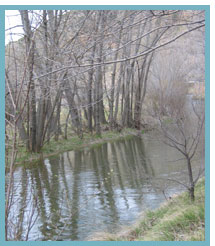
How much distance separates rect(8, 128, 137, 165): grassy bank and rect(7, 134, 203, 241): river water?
1.85ft

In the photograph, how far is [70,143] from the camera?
595 inches

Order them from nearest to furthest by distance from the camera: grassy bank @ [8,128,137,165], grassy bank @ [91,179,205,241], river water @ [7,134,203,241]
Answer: grassy bank @ [91,179,205,241], river water @ [7,134,203,241], grassy bank @ [8,128,137,165]

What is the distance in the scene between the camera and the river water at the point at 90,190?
578cm

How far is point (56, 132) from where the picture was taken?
15.3 m

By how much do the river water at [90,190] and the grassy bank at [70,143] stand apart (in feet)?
1.85

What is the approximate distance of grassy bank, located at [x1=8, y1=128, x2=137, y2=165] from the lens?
39.7ft

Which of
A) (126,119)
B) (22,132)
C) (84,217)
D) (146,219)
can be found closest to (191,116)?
(146,219)

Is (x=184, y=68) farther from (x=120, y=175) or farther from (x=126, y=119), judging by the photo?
(x=120, y=175)

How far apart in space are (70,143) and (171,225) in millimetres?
Answer: 10789

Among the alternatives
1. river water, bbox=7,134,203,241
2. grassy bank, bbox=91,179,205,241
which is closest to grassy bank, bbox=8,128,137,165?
river water, bbox=7,134,203,241

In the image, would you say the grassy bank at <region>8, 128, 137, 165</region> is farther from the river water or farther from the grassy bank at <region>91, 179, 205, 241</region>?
the grassy bank at <region>91, 179, 205, 241</region>

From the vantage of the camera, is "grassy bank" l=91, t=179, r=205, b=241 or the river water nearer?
"grassy bank" l=91, t=179, r=205, b=241

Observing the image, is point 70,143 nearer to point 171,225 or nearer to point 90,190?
point 90,190

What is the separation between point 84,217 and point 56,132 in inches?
369
